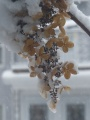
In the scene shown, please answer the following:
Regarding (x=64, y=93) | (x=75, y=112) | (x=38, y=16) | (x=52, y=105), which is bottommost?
(x=52, y=105)

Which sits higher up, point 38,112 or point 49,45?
point 38,112

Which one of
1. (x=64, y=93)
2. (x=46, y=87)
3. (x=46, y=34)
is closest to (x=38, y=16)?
(x=46, y=34)

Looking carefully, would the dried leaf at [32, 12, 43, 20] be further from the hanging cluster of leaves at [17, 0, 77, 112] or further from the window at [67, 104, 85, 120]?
the window at [67, 104, 85, 120]

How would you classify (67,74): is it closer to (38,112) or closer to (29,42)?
(29,42)

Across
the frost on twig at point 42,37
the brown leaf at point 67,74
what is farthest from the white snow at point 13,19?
the brown leaf at point 67,74

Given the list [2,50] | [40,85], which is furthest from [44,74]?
[2,50]

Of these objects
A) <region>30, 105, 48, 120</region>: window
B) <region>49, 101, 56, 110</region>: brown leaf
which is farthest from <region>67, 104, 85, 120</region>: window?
<region>49, 101, 56, 110</region>: brown leaf

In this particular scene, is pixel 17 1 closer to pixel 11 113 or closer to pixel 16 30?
pixel 16 30

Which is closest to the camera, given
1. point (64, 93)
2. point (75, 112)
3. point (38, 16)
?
point (38, 16)
